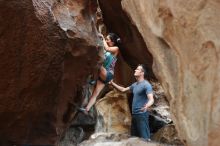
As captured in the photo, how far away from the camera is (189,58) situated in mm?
4484

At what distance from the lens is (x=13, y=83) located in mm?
6492

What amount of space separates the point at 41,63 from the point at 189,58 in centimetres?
269

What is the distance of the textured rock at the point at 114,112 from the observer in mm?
12227

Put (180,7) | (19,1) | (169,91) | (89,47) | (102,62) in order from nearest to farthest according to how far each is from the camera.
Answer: (180,7)
(169,91)
(19,1)
(89,47)
(102,62)

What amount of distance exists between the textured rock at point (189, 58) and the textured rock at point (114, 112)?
7028 mm

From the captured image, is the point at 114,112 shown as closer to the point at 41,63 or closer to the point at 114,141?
the point at 114,141

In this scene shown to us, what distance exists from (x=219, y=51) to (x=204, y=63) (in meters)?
0.26

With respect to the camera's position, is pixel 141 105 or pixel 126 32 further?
pixel 126 32

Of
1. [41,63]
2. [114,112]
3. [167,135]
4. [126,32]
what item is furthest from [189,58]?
[114,112]

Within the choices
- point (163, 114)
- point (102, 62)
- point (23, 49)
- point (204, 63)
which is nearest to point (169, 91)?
point (204, 63)

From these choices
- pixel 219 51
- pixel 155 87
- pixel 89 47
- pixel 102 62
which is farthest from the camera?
pixel 155 87

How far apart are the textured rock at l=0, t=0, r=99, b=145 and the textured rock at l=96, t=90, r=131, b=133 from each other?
428cm

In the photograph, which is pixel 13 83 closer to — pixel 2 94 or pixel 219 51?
pixel 2 94

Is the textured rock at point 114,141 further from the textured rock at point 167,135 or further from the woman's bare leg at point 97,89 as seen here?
the textured rock at point 167,135
